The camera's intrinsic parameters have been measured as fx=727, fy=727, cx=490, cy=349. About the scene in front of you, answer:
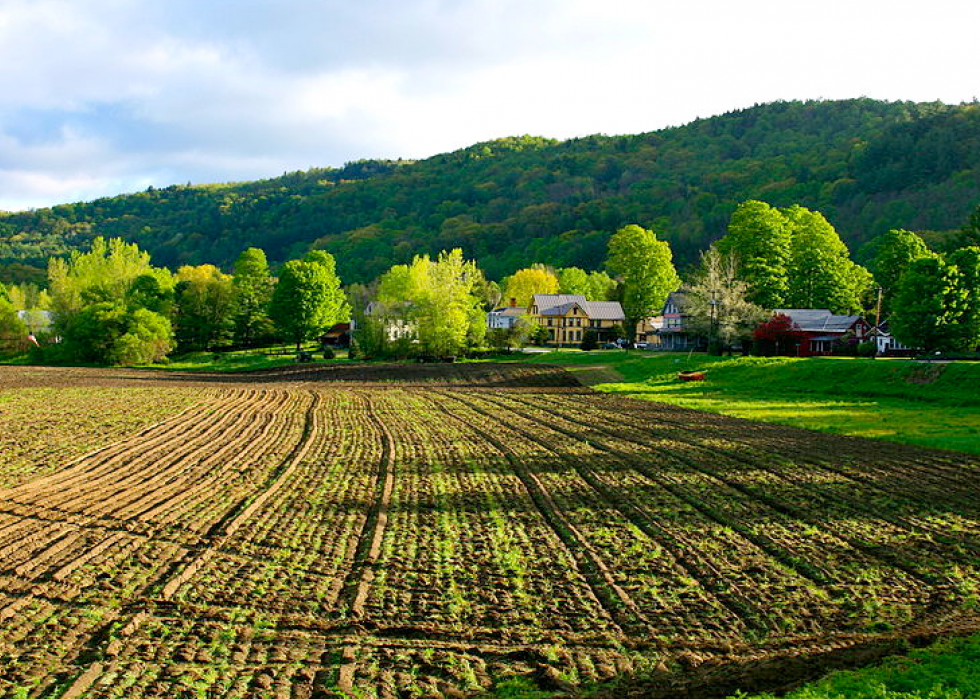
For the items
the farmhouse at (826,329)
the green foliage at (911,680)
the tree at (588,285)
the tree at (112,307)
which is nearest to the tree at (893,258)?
the farmhouse at (826,329)

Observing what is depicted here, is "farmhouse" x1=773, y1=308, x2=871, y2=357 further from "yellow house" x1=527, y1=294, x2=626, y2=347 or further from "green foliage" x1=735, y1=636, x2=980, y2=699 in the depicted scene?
"green foliage" x1=735, y1=636, x2=980, y2=699

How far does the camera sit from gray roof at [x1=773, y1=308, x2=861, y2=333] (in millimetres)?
58531

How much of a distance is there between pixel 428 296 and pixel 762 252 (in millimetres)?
29664

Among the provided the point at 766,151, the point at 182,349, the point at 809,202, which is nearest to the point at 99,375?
the point at 182,349

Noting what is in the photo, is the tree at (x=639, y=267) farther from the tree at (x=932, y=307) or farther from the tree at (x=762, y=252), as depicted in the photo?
the tree at (x=932, y=307)

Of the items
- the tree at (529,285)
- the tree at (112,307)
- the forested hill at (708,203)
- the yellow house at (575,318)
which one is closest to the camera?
the tree at (112,307)

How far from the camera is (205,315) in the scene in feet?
242

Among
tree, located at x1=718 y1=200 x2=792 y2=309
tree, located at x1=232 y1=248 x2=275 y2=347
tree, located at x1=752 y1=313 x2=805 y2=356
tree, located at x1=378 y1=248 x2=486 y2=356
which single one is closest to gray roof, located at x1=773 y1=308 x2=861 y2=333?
tree, located at x1=718 y1=200 x2=792 y2=309

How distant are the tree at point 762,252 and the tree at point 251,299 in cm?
4646

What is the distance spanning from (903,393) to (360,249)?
142 metres

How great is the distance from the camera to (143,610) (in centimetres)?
866

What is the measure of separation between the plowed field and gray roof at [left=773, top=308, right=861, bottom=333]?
40544mm

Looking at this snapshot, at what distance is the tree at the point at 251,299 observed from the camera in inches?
2990

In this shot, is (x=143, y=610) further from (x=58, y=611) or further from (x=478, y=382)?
(x=478, y=382)
